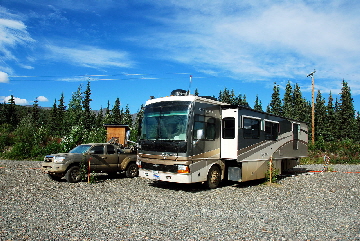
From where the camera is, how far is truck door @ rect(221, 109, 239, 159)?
1095 cm

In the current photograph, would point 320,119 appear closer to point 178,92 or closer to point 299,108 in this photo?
point 299,108

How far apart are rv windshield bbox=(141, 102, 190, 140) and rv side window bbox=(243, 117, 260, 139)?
2.85 meters

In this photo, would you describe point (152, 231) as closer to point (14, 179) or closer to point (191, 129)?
point (191, 129)

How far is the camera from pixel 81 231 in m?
5.75

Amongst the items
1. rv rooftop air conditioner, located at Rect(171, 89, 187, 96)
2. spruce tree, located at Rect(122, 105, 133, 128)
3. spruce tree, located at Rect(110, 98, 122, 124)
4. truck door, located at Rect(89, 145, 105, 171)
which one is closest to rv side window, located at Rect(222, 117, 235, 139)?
rv rooftop air conditioner, located at Rect(171, 89, 187, 96)

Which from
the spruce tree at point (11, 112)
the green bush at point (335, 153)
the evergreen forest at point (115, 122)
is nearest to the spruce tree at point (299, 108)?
the evergreen forest at point (115, 122)

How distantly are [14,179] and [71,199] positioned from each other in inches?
213

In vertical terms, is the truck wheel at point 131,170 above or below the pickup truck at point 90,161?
below

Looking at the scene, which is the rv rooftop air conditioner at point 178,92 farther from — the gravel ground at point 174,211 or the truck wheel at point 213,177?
the gravel ground at point 174,211

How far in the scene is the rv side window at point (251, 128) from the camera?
11.5 m

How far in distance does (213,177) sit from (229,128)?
1.99m

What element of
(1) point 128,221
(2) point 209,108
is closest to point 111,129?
(2) point 209,108

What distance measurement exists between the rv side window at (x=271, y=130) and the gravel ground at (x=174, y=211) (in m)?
2.23

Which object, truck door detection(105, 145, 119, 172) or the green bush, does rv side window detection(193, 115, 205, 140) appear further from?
the green bush
